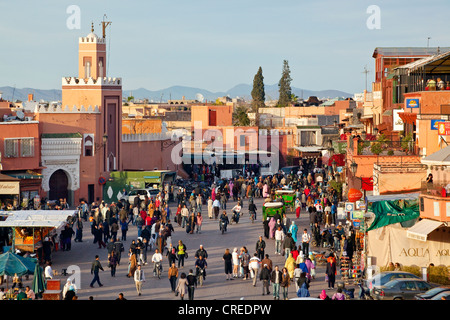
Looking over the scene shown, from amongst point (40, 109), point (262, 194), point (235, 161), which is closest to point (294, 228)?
point (262, 194)

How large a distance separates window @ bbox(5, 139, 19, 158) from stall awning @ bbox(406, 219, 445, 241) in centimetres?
2176

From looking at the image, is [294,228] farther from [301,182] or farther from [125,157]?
[125,157]

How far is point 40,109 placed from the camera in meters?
43.0

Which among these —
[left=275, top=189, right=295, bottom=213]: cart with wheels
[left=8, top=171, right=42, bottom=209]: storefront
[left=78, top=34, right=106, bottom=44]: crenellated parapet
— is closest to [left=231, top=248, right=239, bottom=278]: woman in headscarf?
[left=275, top=189, right=295, bottom=213]: cart with wheels

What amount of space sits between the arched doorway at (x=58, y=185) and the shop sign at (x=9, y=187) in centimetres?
658

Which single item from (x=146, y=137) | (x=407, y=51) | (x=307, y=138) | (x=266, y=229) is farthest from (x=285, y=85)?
(x=266, y=229)

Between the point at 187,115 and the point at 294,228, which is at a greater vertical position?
the point at 187,115

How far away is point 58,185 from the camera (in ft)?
142

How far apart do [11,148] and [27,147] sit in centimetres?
109

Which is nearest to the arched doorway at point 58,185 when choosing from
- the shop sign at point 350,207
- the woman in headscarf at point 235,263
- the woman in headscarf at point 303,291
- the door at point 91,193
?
the door at point 91,193

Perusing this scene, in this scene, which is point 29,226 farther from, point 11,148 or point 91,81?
A: point 91,81

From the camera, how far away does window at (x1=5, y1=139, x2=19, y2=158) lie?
1560 inches

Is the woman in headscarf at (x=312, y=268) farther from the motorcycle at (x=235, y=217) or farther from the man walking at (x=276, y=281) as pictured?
the motorcycle at (x=235, y=217)
